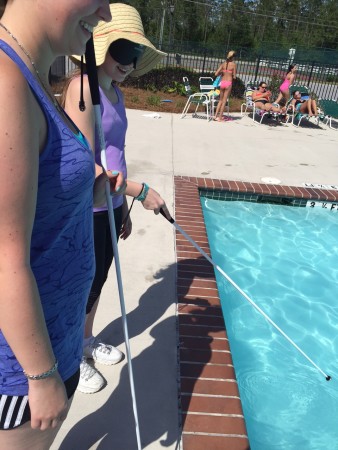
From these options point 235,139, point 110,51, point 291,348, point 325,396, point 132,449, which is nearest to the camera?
point 110,51

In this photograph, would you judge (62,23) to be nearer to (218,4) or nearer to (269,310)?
(269,310)

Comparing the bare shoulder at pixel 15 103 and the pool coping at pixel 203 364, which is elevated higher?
the bare shoulder at pixel 15 103

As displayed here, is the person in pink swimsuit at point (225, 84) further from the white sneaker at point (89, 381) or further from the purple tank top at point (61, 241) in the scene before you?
the purple tank top at point (61, 241)

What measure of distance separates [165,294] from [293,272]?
1.98 metres

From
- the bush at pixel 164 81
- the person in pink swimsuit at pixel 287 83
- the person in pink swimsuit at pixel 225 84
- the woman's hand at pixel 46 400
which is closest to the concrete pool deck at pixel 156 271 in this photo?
the woman's hand at pixel 46 400

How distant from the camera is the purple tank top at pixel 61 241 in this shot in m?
0.87

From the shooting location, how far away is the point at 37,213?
902 mm

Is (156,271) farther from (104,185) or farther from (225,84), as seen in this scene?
(225,84)

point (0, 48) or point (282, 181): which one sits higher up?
point (0, 48)

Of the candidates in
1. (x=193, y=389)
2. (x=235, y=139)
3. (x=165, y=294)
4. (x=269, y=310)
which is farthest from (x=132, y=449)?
(x=235, y=139)

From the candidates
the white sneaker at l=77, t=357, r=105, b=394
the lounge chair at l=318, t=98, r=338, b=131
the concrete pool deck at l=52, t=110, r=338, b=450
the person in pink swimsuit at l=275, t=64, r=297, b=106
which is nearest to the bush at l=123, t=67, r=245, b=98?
the person in pink swimsuit at l=275, t=64, r=297, b=106

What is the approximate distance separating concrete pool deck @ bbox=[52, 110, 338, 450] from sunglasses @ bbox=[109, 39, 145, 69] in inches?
69.1

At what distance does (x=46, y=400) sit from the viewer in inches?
38.0

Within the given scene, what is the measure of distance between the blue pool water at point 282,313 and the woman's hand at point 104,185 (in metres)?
2.12
